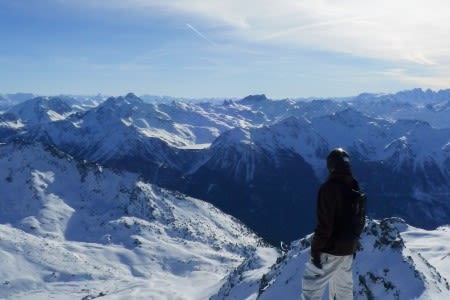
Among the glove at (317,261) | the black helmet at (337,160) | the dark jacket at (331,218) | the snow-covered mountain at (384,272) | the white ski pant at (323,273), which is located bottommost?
the snow-covered mountain at (384,272)

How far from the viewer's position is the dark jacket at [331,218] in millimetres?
12430

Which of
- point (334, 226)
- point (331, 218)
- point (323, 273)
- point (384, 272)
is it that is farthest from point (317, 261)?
point (384, 272)

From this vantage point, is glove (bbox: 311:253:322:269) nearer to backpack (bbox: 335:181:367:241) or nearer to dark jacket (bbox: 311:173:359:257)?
dark jacket (bbox: 311:173:359:257)

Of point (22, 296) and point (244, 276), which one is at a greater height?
point (244, 276)

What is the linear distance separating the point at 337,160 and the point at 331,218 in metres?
1.42

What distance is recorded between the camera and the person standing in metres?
12.5

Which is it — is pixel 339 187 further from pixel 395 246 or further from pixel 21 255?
pixel 21 255

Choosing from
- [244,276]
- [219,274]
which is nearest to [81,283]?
[219,274]

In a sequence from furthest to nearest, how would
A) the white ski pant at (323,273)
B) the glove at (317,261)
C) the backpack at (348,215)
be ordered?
the white ski pant at (323,273) < the glove at (317,261) < the backpack at (348,215)

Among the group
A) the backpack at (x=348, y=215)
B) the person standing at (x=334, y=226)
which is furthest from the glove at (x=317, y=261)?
the backpack at (x=348, y=215)

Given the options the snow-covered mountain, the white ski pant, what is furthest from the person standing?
the snow-covered mountain

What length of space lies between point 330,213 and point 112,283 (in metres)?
166

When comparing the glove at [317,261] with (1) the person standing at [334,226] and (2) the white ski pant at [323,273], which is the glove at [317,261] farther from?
→ (2) the white ski pant at [323,273]

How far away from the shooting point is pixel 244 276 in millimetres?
92062
